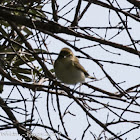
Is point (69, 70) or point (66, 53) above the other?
point (66, 53)

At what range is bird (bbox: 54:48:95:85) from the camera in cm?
468

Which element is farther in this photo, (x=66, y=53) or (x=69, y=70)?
(x=66, y=53)

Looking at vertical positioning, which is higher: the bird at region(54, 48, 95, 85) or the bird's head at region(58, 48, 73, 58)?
the bird's head at region(58, 48, 73, 58)

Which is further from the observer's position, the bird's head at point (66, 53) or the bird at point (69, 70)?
the bird's head at point (66, 53)

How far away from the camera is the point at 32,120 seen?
3.13 metres

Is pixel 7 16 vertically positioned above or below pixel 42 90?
above

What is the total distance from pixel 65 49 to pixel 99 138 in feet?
6.22

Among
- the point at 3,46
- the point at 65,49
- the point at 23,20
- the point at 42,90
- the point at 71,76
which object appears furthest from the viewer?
the point at 65,49

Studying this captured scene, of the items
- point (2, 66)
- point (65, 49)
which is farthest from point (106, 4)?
point (65, 49)

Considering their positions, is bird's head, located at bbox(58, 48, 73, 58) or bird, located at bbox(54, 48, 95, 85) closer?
bird, located at bbox(54, 48, 95, 85)

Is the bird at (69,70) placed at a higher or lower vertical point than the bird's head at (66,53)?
lower

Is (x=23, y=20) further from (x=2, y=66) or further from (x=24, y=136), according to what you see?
(x=24, y=136)

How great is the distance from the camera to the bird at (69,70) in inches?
184

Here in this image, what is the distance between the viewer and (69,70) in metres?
4.81
